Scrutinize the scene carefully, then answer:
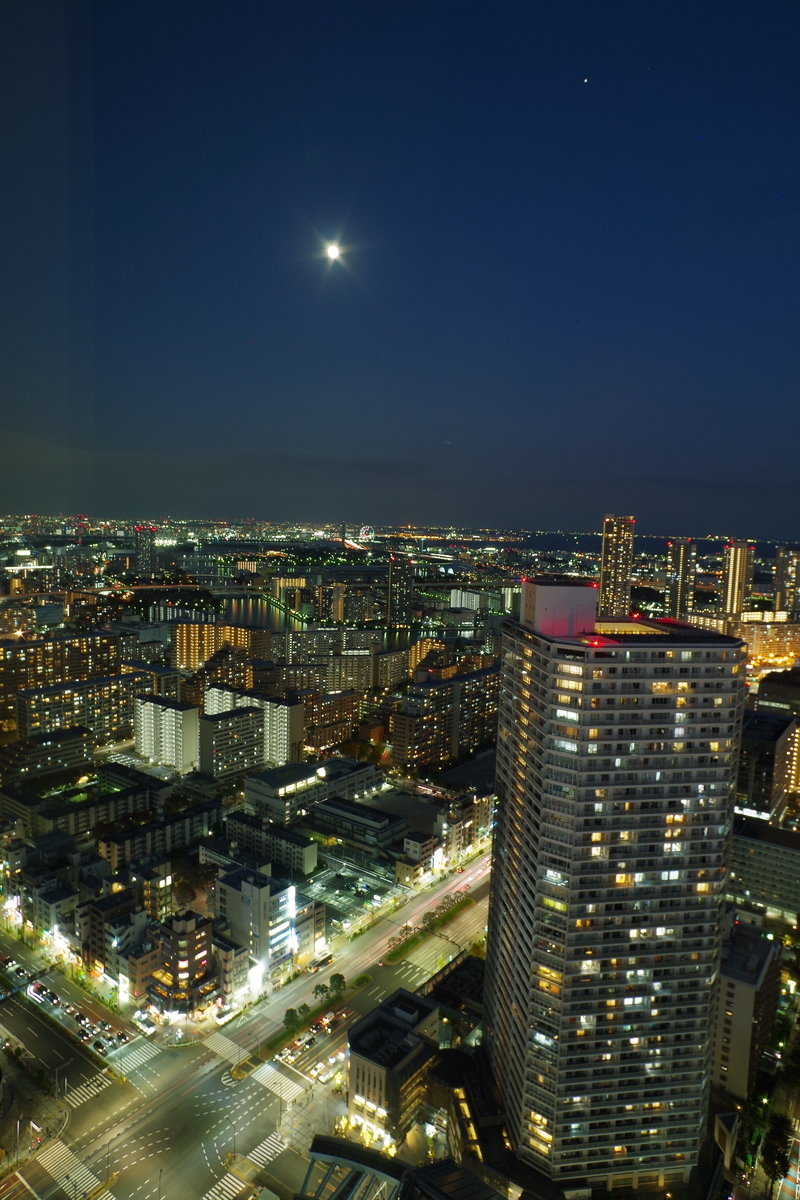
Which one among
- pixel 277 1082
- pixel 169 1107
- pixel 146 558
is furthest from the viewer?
pixel 146 558

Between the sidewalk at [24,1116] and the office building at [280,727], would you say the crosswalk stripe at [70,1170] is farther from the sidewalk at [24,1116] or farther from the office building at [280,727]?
the office building at [280,727]

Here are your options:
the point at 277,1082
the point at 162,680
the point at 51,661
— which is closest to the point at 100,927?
the point at 277,1082

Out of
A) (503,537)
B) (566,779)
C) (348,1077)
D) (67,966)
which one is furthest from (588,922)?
(503,537)

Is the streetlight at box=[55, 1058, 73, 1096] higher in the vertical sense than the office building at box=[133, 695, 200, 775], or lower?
lower

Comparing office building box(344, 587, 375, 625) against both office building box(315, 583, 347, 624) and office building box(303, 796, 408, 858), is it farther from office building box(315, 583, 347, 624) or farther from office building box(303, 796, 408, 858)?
office building box(303, 796, 408, 858)

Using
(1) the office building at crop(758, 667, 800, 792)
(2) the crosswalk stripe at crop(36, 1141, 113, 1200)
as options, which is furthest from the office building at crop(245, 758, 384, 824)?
(1) the office building at crop(758, 667, 800, 792)

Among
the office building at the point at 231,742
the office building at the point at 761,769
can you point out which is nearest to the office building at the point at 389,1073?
the office building at the point at 761,769

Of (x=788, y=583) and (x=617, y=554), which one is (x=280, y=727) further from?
(x=788, y=583)
